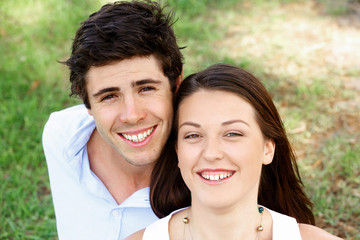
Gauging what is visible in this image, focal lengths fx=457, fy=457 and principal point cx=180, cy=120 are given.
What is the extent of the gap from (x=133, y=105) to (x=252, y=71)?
294cm

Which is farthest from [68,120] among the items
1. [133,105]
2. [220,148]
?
[220,148]

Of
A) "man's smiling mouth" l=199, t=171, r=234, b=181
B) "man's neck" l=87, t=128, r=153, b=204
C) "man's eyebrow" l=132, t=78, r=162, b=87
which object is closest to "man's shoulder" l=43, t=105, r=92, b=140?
"man's neck" l=87, t=128, r=153, b=204

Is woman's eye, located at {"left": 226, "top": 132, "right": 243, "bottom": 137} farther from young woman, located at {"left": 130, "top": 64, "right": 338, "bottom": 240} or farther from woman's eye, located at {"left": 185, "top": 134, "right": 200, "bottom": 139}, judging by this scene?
woman's eye, located at {"left": 185, "top": 134, "right": 200, "bottom": 139}

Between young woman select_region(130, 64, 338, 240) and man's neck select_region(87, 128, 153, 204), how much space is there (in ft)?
1.48

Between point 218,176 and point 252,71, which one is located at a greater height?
point 252,71

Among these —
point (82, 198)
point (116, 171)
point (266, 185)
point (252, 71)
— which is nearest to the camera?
point (266, 185)

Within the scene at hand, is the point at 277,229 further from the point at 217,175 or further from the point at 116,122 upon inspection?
the point at 116,122

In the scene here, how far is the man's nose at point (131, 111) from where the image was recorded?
2.57 metres

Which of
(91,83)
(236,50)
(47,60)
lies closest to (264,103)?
(91,83)

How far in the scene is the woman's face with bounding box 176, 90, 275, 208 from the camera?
2.25m

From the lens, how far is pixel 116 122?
8.79ft

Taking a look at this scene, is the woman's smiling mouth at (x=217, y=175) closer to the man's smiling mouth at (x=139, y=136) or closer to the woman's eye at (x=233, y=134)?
the woman's eye at (x=233, y=134)

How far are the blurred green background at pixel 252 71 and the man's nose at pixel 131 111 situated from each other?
1.65m

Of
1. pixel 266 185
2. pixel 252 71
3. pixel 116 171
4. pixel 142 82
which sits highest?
pixel 252 71
